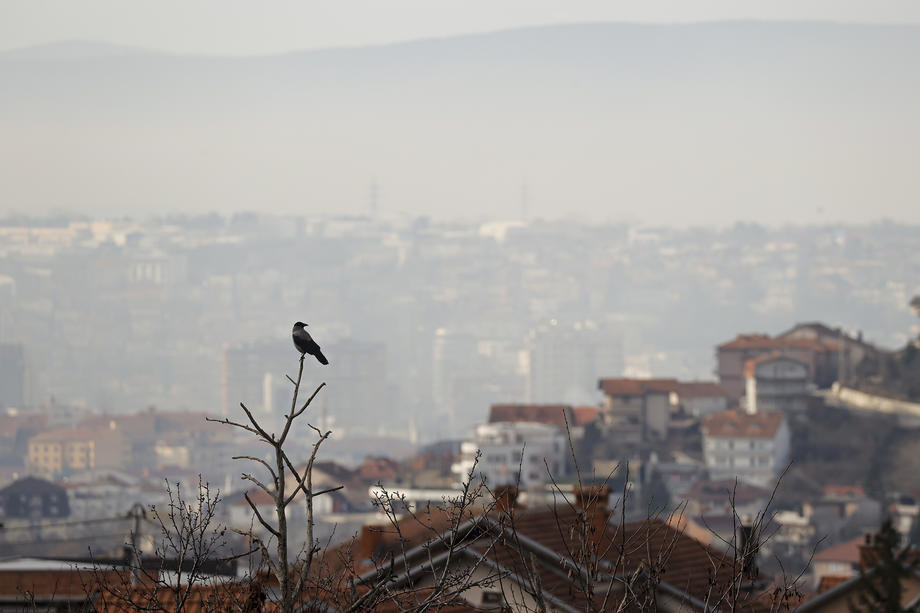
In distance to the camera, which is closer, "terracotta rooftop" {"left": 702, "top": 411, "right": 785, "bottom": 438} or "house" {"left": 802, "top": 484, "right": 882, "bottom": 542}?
"house" {"left": 802, "top": 484, "right": 882, "bottom": 542}

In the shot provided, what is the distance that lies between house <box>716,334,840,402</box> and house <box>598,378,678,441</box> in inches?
289

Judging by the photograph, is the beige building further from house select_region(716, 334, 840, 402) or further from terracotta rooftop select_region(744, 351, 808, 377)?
terracotta rooftop select_region(744, 351, 808, 377)

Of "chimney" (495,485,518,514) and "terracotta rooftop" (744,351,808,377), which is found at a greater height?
"chimney" (495,485,518,514)

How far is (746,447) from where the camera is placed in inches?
3361

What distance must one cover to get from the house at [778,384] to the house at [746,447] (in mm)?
1126

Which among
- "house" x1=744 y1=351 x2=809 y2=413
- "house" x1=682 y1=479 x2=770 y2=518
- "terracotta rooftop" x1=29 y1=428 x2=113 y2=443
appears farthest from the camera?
"terracotta rooftop" x1=29 y1=428 x2=113 y2=443

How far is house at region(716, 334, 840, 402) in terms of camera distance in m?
90.7

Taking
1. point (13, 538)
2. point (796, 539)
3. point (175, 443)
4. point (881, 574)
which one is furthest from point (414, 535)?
point (175, 443)

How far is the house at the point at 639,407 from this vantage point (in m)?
86.4

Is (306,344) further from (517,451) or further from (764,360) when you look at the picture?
(764,360)

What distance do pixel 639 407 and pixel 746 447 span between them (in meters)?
5.36

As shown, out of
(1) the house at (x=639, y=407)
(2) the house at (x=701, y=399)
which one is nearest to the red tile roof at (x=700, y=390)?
(2) the house at (x=701, y=399)

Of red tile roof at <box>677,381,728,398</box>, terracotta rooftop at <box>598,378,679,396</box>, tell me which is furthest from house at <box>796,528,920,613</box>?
red tile roof at <box>677,381,728,398</box>

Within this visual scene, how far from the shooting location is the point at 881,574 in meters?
11.9
